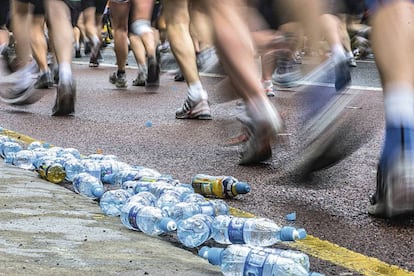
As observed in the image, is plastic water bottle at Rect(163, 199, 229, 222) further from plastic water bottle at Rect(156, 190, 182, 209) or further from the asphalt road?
the asphalt road

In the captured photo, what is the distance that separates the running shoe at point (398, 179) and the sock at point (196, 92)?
3.61 m

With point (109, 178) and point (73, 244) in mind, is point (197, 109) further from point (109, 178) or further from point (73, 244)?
point (73, 244)

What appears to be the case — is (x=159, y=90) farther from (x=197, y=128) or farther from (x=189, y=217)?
(x=189, y=217)

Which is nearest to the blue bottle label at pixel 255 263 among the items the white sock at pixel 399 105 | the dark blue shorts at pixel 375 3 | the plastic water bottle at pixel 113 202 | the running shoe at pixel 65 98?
the white sock at pixel 399 105

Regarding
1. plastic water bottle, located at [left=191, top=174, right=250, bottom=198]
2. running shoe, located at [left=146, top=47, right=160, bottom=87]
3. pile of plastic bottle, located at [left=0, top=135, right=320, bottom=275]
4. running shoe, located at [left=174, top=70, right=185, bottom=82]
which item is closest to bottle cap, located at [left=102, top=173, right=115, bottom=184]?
pile of plastic bottle, located at [left=0, top=135, right=320, bottom=275]

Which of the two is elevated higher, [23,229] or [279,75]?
[23,229]

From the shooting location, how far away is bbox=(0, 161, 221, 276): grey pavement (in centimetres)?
243

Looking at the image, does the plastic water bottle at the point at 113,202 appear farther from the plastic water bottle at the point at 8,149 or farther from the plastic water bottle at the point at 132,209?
the plastic water bottle at the point at 8,149

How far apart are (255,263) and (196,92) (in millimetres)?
4242

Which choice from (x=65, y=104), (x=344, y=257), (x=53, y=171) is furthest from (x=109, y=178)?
(x=65, y=104)

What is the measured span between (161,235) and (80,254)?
0.45 metres

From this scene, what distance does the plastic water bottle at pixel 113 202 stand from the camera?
3.28 meters

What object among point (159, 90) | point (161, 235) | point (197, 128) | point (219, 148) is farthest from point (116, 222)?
point (159, 90)

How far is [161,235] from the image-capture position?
9.80 feet
